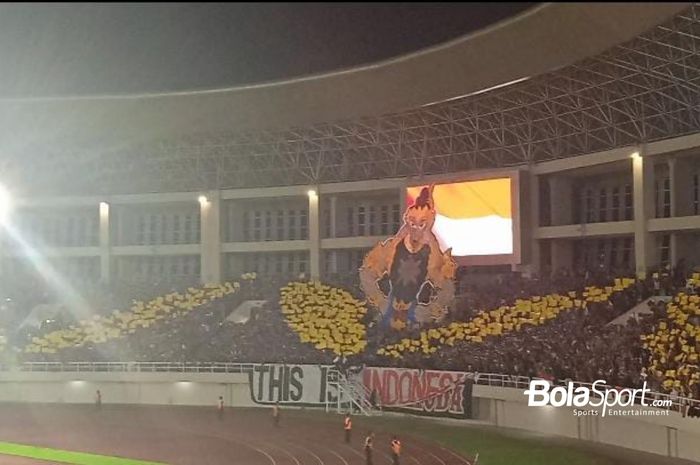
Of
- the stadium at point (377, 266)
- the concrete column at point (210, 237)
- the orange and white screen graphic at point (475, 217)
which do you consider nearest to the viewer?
the stadium at point (377, 266)

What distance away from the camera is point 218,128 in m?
34.2

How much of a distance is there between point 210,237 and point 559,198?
1908 cm

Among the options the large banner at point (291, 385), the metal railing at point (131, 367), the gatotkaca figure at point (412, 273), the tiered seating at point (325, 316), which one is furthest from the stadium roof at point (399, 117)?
the metal railing at point (131, 367)

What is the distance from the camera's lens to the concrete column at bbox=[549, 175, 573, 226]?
117 feet

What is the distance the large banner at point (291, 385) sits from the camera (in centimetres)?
3306

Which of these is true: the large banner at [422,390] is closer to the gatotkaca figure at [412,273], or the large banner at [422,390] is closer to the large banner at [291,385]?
the large banner at [291,385]

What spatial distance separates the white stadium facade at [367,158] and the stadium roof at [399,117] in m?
0.11

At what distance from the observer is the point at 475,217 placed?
113 feet

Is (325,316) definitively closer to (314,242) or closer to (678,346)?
(314,242)

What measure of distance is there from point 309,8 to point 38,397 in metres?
36.0

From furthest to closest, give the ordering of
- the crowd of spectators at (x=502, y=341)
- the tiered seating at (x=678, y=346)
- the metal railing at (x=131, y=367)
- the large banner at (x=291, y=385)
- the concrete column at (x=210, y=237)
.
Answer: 1. the concrete column at (x=210, y=237)
2. the metal railing at (x=131, y=367)
3. the large banner at (x=291, y=385)
4. the crowd of spectators at (x=502, y=341)
5. the tiered seating at (x=678, y=346)

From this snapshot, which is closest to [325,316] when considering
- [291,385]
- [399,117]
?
[291,385]

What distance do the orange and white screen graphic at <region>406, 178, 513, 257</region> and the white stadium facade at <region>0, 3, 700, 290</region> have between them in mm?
519

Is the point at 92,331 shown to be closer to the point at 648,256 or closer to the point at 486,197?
the point at 486,197
